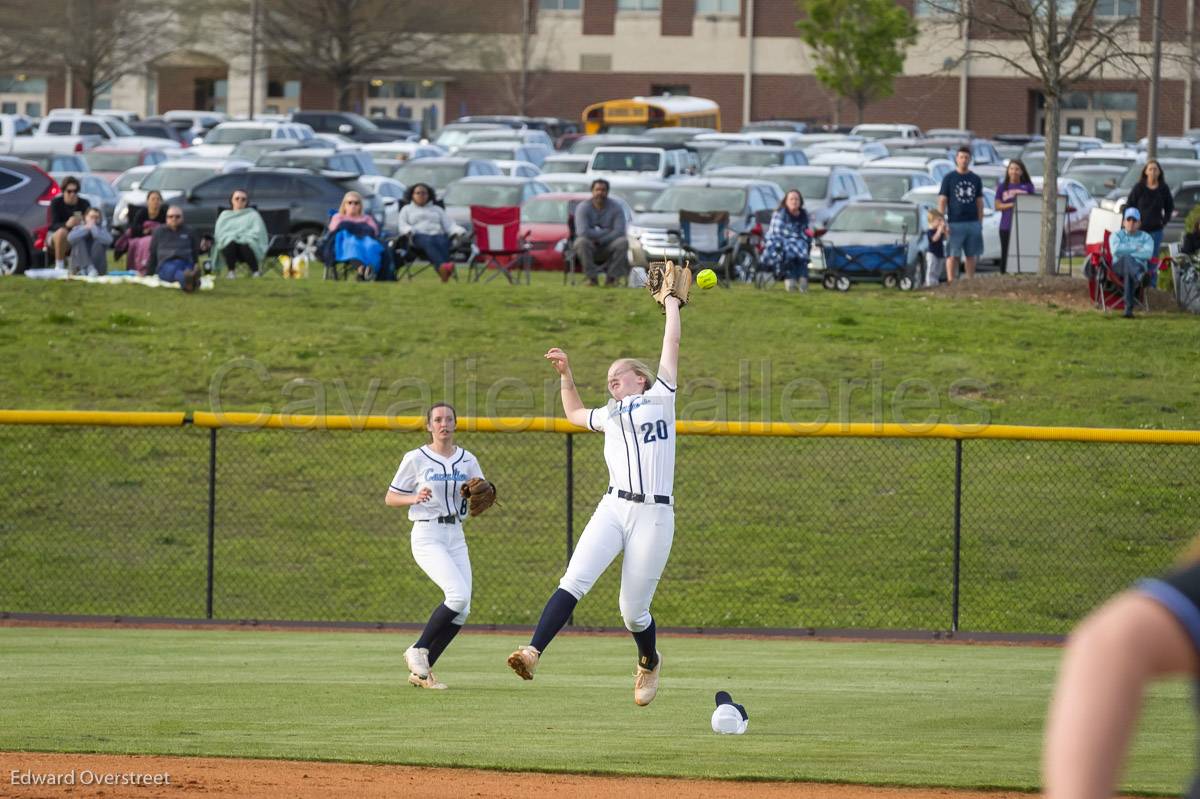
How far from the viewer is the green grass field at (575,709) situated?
8.16 m

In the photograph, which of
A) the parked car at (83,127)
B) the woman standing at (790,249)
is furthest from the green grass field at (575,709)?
the parked car at (83,127)

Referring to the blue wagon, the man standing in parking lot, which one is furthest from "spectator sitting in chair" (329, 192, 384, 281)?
the man standing in parking lot

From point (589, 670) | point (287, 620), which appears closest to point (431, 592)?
point (287, 620)

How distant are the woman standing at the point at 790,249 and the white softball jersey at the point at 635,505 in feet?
46.6

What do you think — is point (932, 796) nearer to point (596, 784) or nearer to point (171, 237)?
point (596, 784)

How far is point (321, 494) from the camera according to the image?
1631 cm

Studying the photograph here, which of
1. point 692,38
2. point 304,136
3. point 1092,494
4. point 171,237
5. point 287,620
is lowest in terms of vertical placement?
point 287,620

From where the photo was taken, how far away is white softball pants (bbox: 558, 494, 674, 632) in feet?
27.4

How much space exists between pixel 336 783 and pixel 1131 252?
15052 millimetres

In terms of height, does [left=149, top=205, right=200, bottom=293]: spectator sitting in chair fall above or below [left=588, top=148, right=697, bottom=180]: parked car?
→ below

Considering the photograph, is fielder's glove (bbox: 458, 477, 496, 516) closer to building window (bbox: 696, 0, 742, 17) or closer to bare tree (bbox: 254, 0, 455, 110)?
bare tree (bbox: 254, 0, 455, 110)

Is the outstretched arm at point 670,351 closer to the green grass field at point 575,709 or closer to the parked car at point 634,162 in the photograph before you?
the green grass field at point 575,709

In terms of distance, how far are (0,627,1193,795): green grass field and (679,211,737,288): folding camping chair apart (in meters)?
12.4

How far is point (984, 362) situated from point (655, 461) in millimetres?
10934
